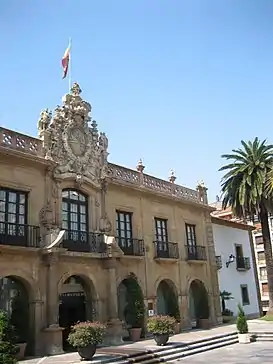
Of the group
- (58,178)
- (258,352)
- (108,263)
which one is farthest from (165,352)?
(58,178)

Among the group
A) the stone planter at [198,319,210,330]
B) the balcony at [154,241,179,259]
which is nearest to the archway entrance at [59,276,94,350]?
the balcony at [154,241,179,259]

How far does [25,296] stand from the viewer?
17.6 metres

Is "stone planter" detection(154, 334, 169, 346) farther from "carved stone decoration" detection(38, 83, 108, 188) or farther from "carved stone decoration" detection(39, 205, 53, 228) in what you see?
"carved stone decoration" detection(38, 83, 108, 188)

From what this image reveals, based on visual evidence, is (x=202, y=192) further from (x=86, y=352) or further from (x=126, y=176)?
(x=86, y=352)

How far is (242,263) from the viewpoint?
105 feet

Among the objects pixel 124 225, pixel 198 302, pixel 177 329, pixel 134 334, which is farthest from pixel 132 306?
pixel 198 302

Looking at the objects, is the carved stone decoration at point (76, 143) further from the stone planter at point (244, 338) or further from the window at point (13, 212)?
the stone planter at point (244, 338)

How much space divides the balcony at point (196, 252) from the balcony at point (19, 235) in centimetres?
1175

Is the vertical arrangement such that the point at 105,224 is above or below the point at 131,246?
above

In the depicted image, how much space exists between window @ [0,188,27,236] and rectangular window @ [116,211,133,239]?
6.08 m

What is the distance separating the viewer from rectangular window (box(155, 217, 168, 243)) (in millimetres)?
24969

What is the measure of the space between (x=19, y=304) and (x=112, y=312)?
4.61m

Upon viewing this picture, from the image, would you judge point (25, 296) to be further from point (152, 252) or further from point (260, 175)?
point (260, 175)

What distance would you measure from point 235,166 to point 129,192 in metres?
10.1
